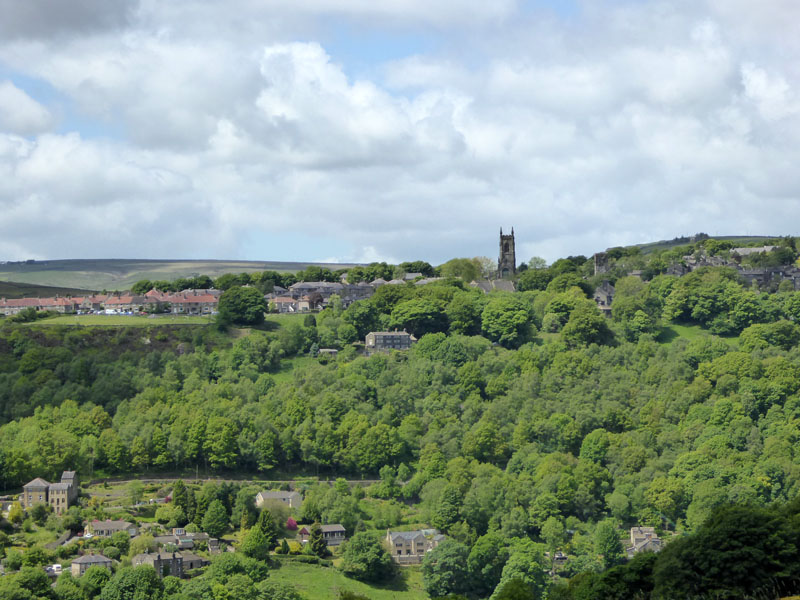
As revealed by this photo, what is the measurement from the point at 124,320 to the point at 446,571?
53.6m

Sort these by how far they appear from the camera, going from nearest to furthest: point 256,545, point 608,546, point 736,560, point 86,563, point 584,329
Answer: point 736,560, point 86,563, point 256,545, point 608,546, point 584,329

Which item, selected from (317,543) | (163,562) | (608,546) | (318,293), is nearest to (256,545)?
(317,543)

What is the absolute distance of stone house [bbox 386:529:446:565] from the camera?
250 ft

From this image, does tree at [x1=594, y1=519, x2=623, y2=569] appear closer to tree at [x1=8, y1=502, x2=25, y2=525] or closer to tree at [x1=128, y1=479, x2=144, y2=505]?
tree at [x1=128, y1=479, x2=144, y2=505]

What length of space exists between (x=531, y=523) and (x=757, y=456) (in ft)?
57.0

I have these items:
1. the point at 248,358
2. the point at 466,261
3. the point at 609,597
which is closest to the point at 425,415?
the point at 248,358

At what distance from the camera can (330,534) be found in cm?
7719

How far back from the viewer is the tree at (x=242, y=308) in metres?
112

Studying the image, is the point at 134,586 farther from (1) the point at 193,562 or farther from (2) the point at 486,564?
(2) the point at 486,564

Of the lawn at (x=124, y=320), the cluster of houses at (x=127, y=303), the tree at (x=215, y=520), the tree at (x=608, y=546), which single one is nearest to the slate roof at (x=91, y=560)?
the tree at (x=215, y=520)

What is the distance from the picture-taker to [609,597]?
55812 millimetres

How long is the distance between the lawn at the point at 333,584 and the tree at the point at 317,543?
1.83 meters

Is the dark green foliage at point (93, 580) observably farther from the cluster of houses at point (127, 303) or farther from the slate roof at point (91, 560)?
the cluster of houses at point (127, 303)

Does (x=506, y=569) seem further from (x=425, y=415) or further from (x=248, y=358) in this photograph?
(x=248, y=358)
